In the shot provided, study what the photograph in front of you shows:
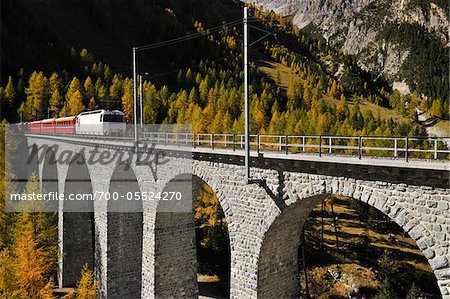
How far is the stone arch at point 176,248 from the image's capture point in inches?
977

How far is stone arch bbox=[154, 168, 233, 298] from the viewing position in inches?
977

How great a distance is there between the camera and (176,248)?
1022 inches

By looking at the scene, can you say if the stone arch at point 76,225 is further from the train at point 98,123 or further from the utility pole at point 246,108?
the utility pole at point 246,108

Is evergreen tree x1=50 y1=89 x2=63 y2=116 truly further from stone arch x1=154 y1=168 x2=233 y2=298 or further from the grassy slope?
the grassy slope

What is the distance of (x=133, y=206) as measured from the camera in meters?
30.3

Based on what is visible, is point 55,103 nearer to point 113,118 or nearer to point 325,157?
point 113,118

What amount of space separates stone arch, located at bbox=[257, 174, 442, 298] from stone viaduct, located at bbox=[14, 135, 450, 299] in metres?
0.03

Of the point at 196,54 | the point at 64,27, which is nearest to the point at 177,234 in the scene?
the point at 196,54

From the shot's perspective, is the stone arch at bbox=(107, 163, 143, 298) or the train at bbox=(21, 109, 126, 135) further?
the train at bbox=(21, 109, 126, 135)

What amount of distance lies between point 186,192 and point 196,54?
6690 inches

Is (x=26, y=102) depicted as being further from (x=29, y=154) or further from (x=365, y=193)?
(x=365, y=193)

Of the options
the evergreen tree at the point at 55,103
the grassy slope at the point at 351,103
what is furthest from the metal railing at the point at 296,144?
the grassy slope at the point at 351,103

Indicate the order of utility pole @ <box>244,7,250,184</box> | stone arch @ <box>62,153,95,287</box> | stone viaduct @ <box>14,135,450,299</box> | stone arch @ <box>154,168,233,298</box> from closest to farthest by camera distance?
stone viaduct @ <box>14,135,450,299</box> < utility pole @ <box>244,7,250,184</box> < stone arch @ <box>154,168,233,298</box> < stone arch @ <box>62,153,95,287</box>

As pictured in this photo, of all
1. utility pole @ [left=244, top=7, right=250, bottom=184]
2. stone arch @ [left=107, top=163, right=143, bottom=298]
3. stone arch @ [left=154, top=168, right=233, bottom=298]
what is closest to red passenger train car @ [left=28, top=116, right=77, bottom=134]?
stone arch @ [left=107, top=163, right=143, bottom=298]
